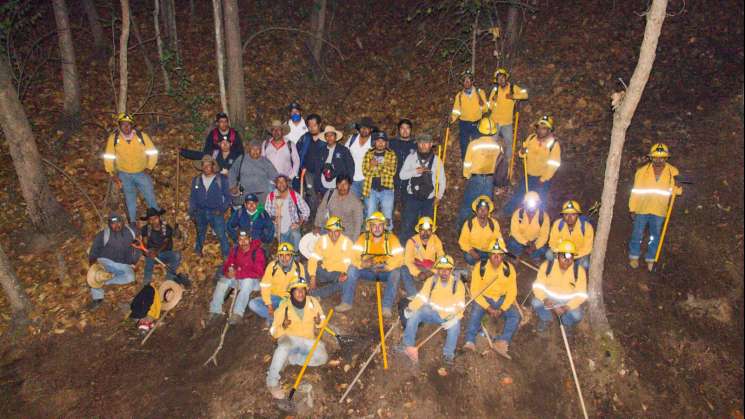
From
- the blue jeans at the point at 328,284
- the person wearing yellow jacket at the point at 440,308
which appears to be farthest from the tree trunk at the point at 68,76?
the person wearing yellow jacket at the point at 440,308

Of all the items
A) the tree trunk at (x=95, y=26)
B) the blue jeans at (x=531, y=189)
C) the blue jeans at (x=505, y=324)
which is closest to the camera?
the blue jeans at (x=505, y=324)

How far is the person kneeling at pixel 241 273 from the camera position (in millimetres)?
8656

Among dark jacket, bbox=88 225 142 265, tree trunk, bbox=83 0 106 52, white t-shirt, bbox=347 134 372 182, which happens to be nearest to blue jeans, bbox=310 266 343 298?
white t-shirt, bbox=347 134 372 182

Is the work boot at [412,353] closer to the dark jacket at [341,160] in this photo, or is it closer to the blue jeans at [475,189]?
the blue jeans at [475,189]

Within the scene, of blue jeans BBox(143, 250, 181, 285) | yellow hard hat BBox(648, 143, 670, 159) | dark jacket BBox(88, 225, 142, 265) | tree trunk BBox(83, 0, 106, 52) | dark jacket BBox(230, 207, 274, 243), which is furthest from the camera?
tree trunk BBox(83, 0, 106, 52)

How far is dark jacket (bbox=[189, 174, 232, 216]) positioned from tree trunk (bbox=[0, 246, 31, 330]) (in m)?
3.42

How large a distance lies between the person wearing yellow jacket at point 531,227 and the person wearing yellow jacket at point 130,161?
8102mm

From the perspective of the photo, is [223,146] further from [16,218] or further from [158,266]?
[16,218]

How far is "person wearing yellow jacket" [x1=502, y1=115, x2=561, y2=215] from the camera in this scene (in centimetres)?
950

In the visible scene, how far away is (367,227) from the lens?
8.83 m

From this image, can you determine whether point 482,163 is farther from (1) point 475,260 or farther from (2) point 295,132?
(2) point 295,132

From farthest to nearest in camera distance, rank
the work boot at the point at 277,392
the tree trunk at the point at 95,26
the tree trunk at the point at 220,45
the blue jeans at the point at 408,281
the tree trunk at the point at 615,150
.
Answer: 1. the tree trunk at the point at 95,26
2. the tree trunk at the point at 220,45
3. the blue jeans at the point at 408,281
4. the work boot at the point at 277,392
5. the tree trunk at the point at 615,150

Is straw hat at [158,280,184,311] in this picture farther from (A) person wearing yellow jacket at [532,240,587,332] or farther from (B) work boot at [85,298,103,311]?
(A) person wearing yellow jacket at [532,240,587,332]

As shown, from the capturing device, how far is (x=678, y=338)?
8.02 meters
